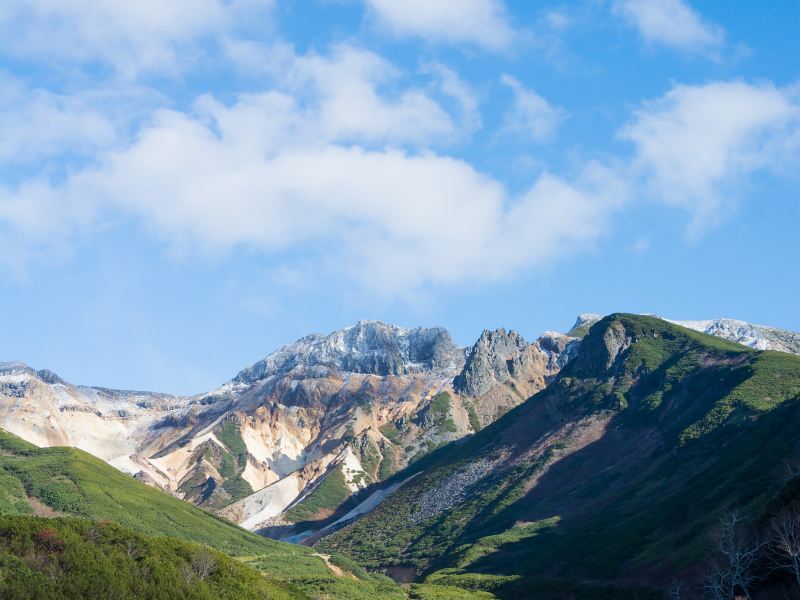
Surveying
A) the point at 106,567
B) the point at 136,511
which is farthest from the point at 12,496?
the point at 106,567

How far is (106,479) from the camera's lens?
148250 millimetres

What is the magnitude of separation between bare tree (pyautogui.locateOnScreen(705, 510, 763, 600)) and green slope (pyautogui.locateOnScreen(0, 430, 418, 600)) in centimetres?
4389

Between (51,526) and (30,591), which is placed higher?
(51,526)

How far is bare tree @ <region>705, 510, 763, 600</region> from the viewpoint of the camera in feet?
233

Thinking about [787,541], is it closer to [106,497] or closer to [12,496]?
[106,497]

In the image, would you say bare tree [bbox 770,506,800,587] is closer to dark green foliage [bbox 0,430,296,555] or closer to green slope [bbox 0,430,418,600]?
green slope [bbox 0,430,418,600]

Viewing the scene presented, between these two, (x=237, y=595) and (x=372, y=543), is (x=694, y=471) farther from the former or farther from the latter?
(x=237, y=595)

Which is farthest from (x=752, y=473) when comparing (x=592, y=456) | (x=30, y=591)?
(x=30, y=591)

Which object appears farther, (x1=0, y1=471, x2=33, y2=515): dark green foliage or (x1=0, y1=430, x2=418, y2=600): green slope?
(x1=0, y1=430, x2=418, y2=600): green slope

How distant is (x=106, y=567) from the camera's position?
66.6m

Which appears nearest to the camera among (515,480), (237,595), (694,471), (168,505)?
(237,595)

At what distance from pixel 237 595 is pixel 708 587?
4498 centimetres

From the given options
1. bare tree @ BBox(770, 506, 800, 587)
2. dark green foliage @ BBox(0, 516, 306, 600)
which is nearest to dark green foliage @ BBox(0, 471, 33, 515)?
dark green foliage @ BBox(0, 516, 306, 600)

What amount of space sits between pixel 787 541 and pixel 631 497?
8516cm
